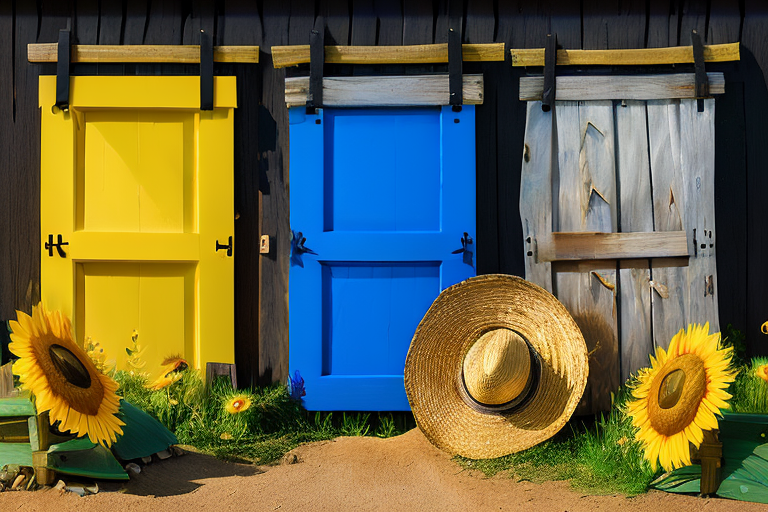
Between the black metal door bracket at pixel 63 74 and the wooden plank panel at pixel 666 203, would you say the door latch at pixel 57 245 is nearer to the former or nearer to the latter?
the black metal door bracket at pixel 63 74

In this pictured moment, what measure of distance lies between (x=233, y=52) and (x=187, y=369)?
2254 millimetres

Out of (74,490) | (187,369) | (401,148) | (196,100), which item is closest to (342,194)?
(401,148)

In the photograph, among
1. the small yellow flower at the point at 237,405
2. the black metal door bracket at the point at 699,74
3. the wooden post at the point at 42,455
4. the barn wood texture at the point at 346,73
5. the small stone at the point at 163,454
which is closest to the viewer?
the wooden post at the point at 42,455

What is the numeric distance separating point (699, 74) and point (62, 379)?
14.3 ft

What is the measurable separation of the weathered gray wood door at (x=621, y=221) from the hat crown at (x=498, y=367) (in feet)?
2.29

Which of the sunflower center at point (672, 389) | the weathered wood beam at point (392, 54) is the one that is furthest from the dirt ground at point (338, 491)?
the weathered wood beam at point (392, 54)

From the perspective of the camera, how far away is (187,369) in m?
4.34

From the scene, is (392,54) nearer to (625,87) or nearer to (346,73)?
(346,73)

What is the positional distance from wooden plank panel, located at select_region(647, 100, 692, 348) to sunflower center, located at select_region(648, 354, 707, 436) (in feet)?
3.62

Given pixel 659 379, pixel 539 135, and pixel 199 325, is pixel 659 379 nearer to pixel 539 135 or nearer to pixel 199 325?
pixel 539 135

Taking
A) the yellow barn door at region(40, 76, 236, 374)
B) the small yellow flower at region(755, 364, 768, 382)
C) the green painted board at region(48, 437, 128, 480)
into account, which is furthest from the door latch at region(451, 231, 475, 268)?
the green painted board at region(48, 437, 128, 480)

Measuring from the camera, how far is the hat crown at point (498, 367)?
3.67m

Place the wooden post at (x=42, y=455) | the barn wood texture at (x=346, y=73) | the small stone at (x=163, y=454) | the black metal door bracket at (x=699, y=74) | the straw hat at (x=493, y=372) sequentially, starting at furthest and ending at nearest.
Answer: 1. the barn wood texture at (x=346, y=73)
2. the black metal door bracket at (x=699, y=74)
3. the straw hat at (x=493, y=372)
4. the small stone at (x=163, y=454)
5. the wooden post at (x=42, y=455)

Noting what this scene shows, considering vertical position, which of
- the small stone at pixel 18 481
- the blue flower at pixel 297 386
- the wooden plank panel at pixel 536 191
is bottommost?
the small stone at pixel 18 481
